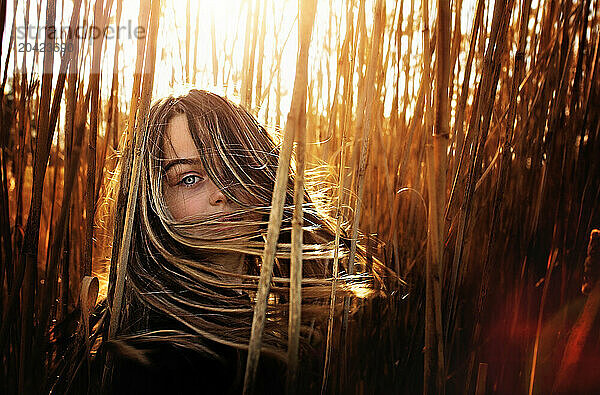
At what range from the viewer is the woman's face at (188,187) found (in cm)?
78

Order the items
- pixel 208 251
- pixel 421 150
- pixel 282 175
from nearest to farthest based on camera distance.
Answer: pixel 282 175 → pixel 208 251 → pixel 421 150

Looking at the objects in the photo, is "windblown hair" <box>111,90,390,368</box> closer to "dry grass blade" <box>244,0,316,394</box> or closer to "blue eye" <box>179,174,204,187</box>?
"blue eye" <box>179,174,204,187</box>

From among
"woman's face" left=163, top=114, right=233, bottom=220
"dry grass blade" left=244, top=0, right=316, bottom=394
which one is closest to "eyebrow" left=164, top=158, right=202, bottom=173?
"woman's face" left=163, top=114, right=233, bottom=220

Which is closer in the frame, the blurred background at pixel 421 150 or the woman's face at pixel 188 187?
the blurred background at pixel 421 150

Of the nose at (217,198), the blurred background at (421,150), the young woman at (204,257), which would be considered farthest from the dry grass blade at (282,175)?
the nose at (217,198)

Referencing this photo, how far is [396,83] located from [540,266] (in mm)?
371

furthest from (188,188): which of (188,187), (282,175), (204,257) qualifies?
(282,175)

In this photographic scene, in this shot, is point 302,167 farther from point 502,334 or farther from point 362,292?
point 502,334

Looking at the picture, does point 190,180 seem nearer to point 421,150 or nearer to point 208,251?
point 208,251

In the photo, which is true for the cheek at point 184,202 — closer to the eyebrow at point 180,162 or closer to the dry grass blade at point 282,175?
the eyebrow at point 180,162

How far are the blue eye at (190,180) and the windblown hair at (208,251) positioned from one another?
2cm

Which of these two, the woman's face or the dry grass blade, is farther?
the woman's face

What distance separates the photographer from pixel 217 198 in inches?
30.7

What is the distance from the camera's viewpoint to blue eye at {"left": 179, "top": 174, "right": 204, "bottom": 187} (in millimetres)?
783
